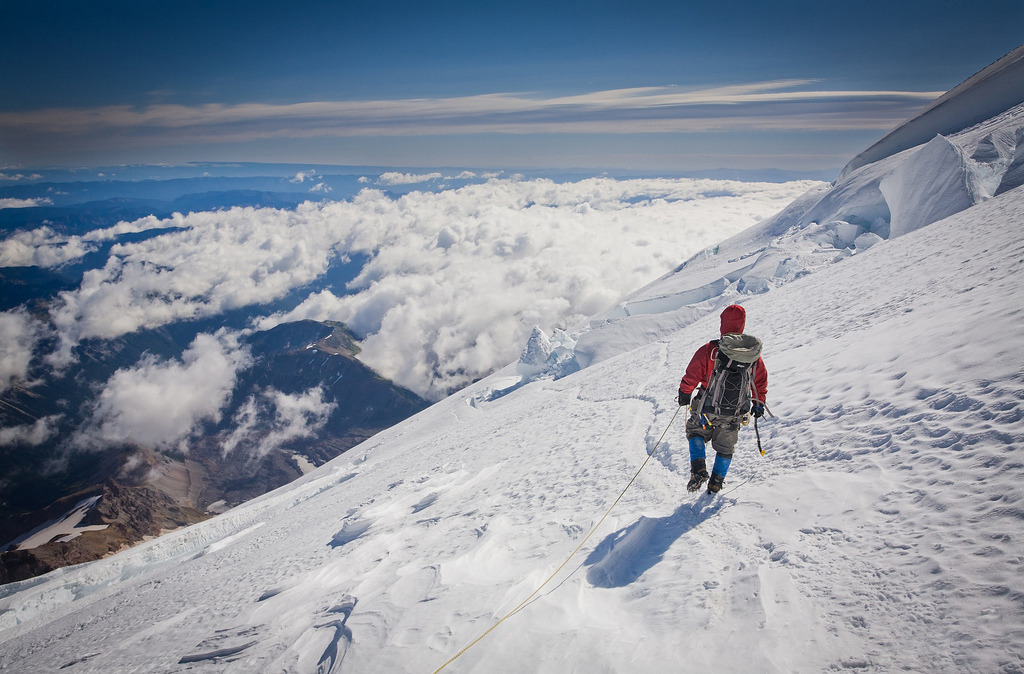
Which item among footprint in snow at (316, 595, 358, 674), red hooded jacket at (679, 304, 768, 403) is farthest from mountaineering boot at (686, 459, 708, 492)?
footprint in snow at (316, 595, 358, 674)

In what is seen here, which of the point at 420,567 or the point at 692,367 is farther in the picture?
the point at 420,567

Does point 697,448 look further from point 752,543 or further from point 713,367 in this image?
point 752,543

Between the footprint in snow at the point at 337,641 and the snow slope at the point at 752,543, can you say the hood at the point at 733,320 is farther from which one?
the footprint in snow at the point at 337,641

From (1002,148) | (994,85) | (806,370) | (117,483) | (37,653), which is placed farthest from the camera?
(117,483)

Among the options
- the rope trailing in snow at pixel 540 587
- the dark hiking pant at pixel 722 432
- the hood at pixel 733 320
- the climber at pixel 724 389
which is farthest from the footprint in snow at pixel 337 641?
the hood at pixel 733 320

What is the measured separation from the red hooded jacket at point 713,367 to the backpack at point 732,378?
0.08m

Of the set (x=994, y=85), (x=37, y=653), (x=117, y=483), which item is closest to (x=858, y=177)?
(x=994, y=85)

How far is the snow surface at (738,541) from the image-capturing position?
3.69 m

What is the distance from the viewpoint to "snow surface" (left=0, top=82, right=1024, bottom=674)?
3688 millimetres

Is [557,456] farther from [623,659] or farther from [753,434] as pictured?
[623,659]

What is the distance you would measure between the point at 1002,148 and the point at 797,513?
31.1 m

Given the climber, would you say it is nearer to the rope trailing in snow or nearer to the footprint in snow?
the rope trailing in snow

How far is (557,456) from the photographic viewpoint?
11.4 meters

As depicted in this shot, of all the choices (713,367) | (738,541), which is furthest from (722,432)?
(738,541)
